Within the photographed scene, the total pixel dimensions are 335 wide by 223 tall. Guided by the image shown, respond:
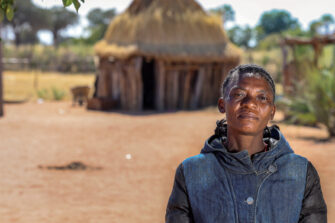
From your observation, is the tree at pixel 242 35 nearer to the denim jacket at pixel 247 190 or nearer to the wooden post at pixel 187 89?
the wooden post at pixel 187 89

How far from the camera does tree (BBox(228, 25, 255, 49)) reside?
49.2 meters

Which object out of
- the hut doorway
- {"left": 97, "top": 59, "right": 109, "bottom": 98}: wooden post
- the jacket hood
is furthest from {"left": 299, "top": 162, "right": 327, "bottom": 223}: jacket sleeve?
the hut doorway

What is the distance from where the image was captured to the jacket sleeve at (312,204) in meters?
1.64

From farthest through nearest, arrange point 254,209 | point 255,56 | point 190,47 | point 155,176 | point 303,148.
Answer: point 255,56
point 190,47
point 303,148
point 155,176
point 254,209

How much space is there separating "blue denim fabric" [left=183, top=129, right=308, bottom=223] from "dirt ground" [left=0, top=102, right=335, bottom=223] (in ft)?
9.49

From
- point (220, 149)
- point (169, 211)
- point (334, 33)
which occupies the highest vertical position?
point (334, 33)

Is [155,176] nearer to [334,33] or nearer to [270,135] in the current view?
[270,135]

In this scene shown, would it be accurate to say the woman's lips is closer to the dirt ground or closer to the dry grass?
the dirt ground

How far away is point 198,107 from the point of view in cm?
1555

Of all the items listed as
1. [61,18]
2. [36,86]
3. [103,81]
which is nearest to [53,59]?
[36,86]

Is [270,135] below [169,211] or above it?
above

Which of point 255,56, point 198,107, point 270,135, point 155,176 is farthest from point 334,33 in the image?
point 255,56

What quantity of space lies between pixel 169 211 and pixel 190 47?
43.4ft

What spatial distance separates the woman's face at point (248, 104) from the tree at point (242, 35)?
48386mm
